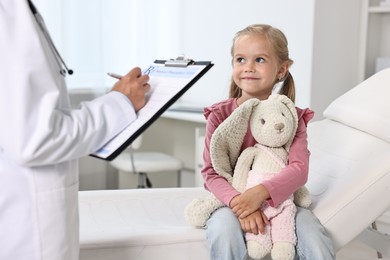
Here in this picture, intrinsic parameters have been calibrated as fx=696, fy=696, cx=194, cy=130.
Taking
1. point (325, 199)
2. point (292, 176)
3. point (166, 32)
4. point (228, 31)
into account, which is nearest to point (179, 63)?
point (292, 176)

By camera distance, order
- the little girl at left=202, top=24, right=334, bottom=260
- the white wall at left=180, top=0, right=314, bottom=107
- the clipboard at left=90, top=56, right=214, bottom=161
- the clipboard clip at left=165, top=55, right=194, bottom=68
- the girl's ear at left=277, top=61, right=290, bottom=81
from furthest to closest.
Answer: the white wall at left=180, top=0, right=314, bottom=107 → the girl's ear at left=277, top=61, right=290, bottom=81 → the little girl at left=202, top=24, right=334, bottom=260 → the clipboard clip at left=165, top=55, right=194, bottom=68 → the clipboard at left=90, top=56, right=214, bottom=161

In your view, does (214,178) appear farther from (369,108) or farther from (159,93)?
(369,108)

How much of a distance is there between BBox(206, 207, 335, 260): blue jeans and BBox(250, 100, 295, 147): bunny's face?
0.20m

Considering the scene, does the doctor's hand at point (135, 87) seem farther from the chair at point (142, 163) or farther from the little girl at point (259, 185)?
the chair at point (142, 163)

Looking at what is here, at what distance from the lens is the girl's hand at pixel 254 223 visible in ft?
5.58

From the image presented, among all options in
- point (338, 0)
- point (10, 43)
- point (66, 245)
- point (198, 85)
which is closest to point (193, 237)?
point (66, 245)

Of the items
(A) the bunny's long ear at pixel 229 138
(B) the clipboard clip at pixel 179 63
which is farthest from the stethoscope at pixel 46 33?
(A) the bunny's long ear at pixel 229 138

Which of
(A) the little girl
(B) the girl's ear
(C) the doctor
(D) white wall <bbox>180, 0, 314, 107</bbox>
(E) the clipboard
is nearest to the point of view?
(C) the doctor

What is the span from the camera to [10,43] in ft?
4.22

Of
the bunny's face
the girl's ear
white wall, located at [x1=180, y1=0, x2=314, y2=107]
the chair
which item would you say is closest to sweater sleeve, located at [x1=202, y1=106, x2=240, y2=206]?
the bunny's face

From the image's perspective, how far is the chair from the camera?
141 inches

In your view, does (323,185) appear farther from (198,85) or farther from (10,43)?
(198,85)

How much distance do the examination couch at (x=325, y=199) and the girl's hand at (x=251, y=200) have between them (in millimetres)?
157

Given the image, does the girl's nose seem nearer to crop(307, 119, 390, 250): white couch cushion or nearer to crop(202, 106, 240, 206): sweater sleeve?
crop(202, 106, 240, 206): sweater sleeve
